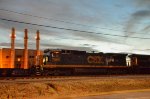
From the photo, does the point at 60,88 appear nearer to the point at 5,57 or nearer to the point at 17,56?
the point at 5,57

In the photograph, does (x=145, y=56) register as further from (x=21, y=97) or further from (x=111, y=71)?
(x=21, y=97)

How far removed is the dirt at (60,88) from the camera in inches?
792

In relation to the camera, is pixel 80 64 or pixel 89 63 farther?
pixel 89 63

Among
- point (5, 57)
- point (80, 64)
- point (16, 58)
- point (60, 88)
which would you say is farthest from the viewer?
point (16, 58)

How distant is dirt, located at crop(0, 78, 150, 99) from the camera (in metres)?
20.1

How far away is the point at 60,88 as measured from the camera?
22891 millimetres

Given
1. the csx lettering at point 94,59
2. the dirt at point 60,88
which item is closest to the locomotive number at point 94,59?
the csx lettering at point 94,59

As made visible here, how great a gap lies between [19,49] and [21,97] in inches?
3046

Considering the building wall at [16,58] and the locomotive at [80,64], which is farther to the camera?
the building wall at [16,58]

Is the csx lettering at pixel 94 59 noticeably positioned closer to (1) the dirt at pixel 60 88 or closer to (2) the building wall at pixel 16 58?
(1) the dirt at pixel 60 88

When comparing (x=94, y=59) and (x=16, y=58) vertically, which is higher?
(x=16, y=58)

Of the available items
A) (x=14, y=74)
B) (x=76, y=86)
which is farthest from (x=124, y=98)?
(x=14, y=74)

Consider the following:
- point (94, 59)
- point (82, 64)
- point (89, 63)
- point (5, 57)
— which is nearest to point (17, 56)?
point (5, 57)

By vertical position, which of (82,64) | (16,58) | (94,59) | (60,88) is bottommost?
(60,88)
